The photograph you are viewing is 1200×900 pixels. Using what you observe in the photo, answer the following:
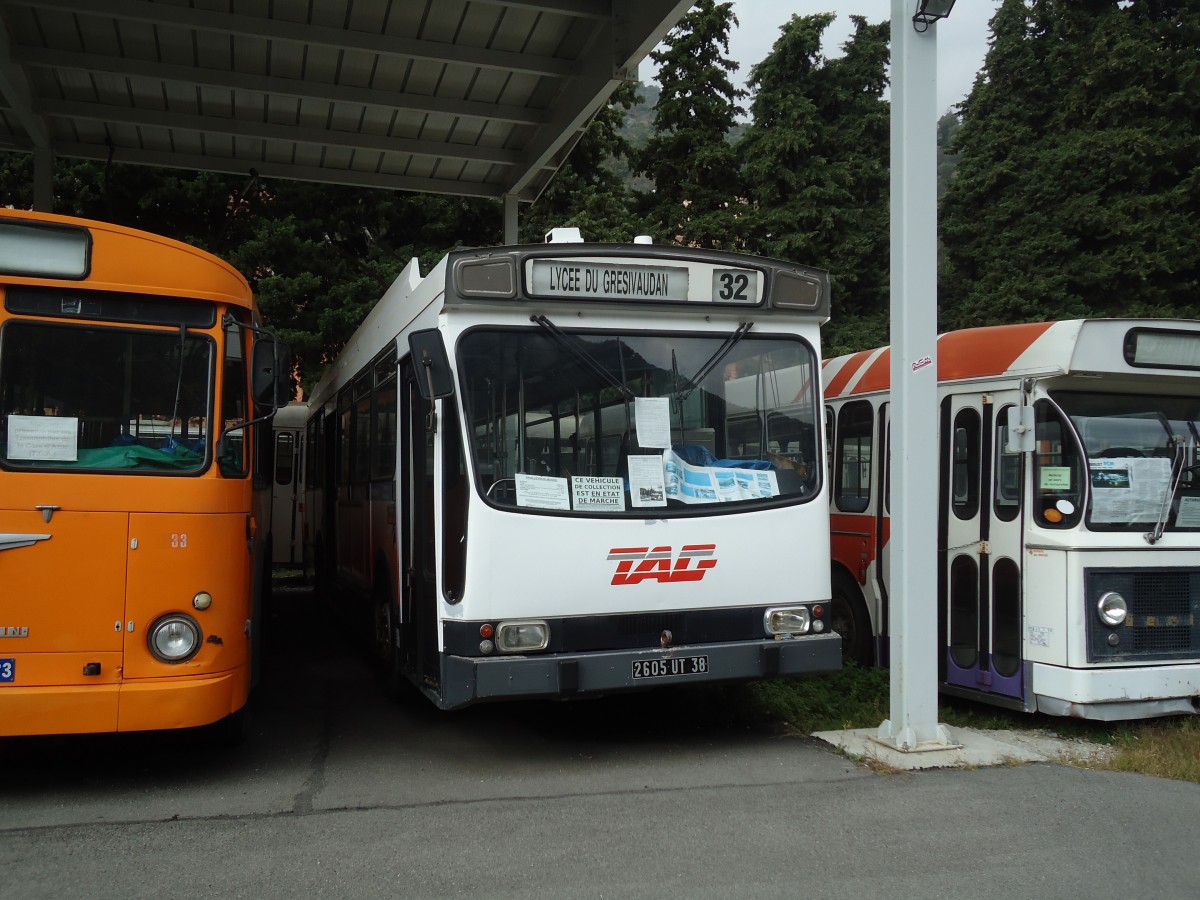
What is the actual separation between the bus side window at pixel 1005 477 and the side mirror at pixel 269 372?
4728 mm

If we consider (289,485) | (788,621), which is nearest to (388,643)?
(788,621)

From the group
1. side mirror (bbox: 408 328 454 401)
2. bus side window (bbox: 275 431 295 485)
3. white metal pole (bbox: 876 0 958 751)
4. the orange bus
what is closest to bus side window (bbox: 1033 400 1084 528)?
white metal pole (bbox: 876 0 958 751)

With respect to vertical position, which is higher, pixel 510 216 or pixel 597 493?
pixel 510 216

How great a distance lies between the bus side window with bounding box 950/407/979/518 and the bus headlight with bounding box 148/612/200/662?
17.3 feet

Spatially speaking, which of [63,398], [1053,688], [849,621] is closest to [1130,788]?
[1053,688]

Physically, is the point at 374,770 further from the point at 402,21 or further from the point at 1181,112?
the point at 1181,112

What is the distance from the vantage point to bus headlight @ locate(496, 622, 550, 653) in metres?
6.38

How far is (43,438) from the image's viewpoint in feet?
19.3

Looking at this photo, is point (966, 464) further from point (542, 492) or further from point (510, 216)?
point (510, 216)

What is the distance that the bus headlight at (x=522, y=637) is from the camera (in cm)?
638

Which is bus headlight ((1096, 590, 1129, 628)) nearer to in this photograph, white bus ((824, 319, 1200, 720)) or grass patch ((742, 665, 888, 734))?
white bus ((824, 319, 1200, 720))

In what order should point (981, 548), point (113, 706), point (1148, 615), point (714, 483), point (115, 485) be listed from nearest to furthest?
1. point (113, 706)
2. point (115, 485)
3. point (714, 483)
4. point (1148, 615)
5. point (981, 548)

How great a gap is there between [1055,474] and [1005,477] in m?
0.41

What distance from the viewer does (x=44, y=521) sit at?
19.0 feet
